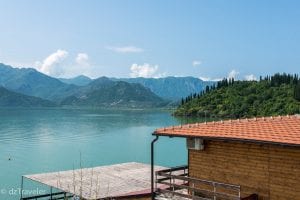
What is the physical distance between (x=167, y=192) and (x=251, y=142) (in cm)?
390

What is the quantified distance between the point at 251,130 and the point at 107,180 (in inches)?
514

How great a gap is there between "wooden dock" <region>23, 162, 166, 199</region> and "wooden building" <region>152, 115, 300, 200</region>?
22.2ft

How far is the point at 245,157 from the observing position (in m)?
13.9

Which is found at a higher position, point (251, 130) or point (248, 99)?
point (248, 99)

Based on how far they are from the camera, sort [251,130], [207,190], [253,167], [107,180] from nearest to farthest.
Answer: [253,167]
[207,190]
[251,130]
[107,180]

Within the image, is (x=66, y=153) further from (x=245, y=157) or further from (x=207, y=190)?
(x=245, y=157)

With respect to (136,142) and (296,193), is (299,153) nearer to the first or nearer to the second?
(296,193)

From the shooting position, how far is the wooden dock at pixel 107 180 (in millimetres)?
22388

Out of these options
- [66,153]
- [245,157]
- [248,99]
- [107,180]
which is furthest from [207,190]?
[248,99]

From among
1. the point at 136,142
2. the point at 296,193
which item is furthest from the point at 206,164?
the point at 136,142

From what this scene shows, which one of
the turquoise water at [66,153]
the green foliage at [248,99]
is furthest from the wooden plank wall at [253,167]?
the green foliage at [248,99]

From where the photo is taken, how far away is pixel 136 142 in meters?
76.1

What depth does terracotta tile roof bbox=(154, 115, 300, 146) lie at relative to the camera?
12.7 metres

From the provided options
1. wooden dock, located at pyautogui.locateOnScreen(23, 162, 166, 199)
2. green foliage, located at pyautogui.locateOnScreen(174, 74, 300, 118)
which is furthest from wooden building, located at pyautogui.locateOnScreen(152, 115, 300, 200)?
green foliage, located at pyautogui.locateOnScreen(174, 74, 300, 118)
